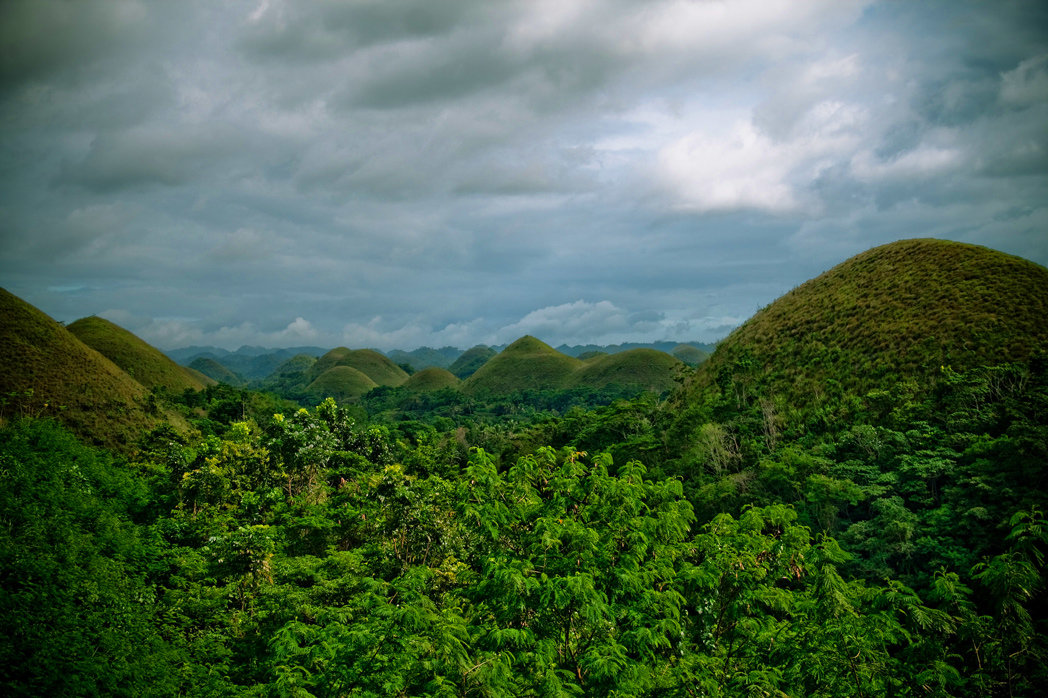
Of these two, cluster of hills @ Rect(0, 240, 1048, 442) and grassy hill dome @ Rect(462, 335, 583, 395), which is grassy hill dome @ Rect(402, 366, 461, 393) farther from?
cluster of hills @ Rect(0, 240, 1048, 442)

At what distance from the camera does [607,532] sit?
9570 millimetres

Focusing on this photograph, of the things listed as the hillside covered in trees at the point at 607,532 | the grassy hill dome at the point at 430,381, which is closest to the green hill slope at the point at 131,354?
the hillside covered in trees at the point at 607,532

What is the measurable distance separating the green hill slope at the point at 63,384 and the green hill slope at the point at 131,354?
46567 mm

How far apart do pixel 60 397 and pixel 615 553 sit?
46.9m

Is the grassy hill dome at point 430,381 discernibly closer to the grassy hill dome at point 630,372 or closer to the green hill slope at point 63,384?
the grassy hill dome at point 630,372

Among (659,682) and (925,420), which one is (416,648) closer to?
(659,682)

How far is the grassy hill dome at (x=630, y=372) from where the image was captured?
13662cm

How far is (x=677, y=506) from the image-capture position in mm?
10953

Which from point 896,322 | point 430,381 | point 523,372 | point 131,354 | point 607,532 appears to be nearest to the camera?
point 607,532

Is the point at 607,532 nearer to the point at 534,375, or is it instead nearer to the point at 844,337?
the point at 844,337

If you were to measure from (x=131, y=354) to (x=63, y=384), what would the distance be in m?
69.3

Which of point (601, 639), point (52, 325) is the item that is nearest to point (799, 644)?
point (601, 639)

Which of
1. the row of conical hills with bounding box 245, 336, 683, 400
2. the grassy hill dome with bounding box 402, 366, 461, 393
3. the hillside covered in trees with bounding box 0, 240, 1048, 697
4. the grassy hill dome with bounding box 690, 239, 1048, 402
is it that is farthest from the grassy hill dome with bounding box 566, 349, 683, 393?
the hillside covered in trees with bounding box 0, 240, 1048, 697

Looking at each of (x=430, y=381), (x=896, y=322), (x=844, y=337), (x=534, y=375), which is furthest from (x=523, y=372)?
(x=896, y=322)
